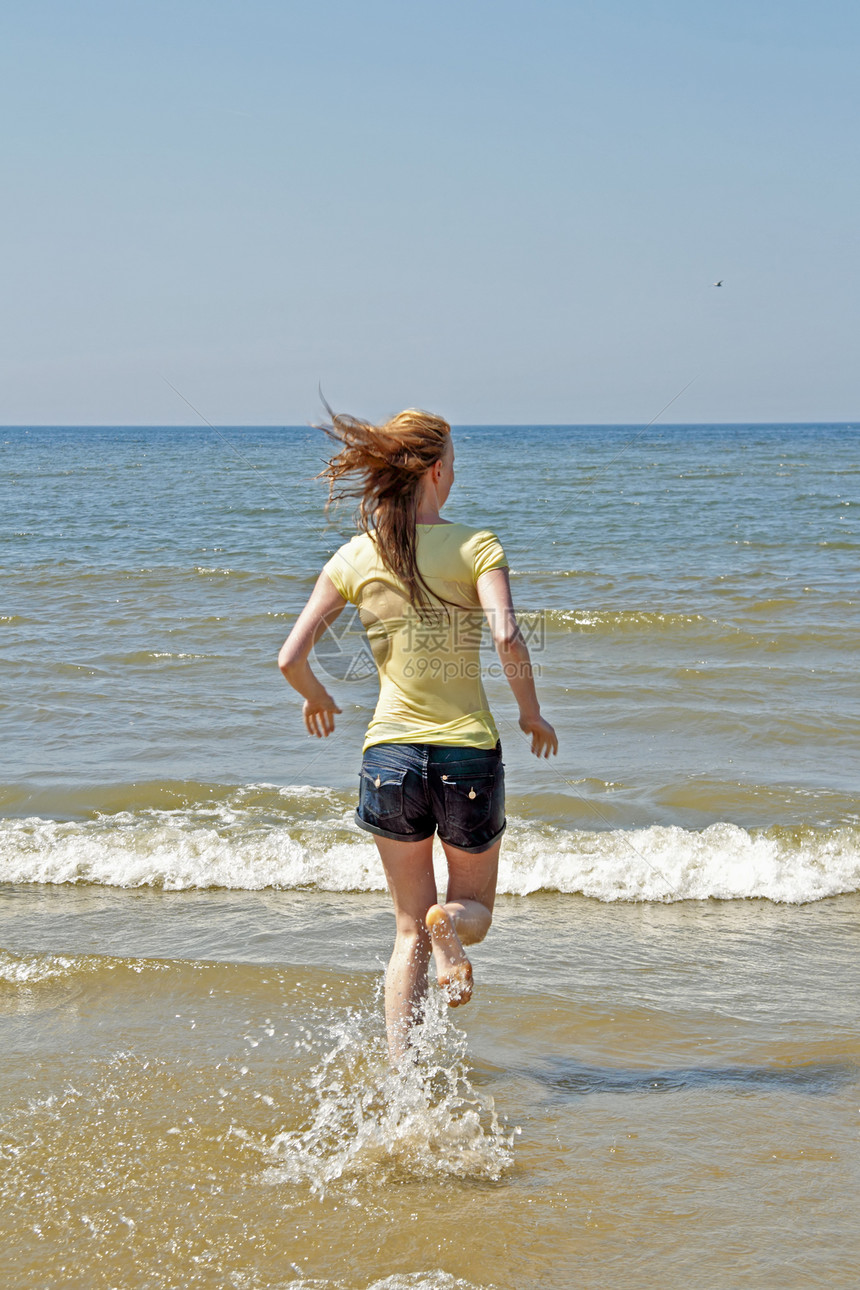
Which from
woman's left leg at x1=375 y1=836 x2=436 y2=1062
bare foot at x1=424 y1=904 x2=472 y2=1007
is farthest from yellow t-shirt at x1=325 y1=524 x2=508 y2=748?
bare foot at x1=424 y1=904 x2=472 y2=1007

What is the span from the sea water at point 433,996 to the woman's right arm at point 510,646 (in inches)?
36.2

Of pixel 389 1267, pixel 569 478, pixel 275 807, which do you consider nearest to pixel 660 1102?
pixel 389 1267

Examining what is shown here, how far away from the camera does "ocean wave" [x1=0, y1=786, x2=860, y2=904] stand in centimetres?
495

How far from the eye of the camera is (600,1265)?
2.39 metres

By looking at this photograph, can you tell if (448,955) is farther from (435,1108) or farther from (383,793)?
(435,1108)

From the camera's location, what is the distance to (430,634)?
9.16ft

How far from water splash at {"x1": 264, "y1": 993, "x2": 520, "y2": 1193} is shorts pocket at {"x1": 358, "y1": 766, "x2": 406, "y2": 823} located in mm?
623

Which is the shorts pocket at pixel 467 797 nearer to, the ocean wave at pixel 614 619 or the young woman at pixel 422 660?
the young woman at pixel 422 660

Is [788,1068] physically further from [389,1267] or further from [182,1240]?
[182,1240]

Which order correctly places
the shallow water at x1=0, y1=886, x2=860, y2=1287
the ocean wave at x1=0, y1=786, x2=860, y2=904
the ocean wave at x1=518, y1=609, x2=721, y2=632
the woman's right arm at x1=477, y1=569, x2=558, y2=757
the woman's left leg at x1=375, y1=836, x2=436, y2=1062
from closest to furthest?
1. the shallow water at x1=0, y1=886, x2=860, y2=1287
2. the woman's right arm at x1=477, y1=569, x2=558, y2=757
3. the woman's left leg at x1=375, y1=836, x2=436, y2=1062
4. the ocean wave at x1=0, y1=786, x2=860, y2=904
5. the ocean wave at x1=518, y1=609, x2=721, y2=632

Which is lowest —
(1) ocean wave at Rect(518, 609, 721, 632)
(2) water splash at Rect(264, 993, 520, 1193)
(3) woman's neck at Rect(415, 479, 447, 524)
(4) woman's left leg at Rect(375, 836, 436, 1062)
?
(2) water splash at Rect(264, 993, 520, 1193)

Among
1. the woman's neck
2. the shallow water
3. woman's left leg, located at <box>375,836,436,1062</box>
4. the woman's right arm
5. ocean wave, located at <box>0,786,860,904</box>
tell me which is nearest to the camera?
the shallow water

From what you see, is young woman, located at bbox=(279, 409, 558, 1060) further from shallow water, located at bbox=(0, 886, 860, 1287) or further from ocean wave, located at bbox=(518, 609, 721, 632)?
ocean wave, located at bbox=(518, 609, 721, 632)

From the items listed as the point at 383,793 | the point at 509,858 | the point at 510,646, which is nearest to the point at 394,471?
the point at 510,646
